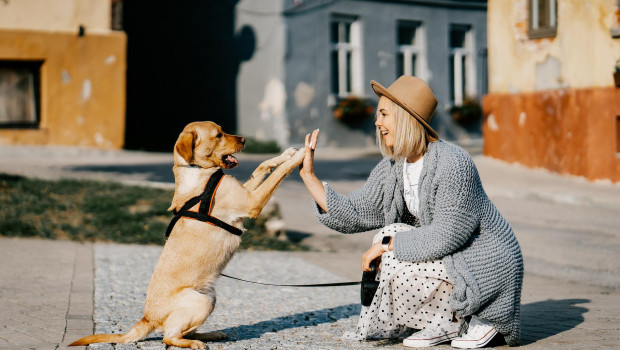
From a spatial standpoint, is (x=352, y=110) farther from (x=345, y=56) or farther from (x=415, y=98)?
(x=415, y=98)

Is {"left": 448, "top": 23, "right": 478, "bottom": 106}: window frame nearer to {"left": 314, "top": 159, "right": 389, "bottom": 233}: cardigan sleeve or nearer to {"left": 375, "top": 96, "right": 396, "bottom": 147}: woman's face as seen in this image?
{"left": 314, "top": 159, "right": 389, "bottom": 233}: cardigan sleeve

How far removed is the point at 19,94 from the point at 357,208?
14.5 m

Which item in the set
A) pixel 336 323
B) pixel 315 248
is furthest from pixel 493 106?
pixel 336 323

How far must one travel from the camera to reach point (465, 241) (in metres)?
4.50

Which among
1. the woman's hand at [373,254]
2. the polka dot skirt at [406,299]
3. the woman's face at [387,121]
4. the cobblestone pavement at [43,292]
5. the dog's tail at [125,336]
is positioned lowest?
the cobblestone pavement at [43,292]

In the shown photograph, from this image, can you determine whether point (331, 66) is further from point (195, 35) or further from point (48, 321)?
point (48, 321)

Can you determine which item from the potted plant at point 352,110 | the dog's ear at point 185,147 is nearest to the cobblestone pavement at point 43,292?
the dog's ear at point 185,147

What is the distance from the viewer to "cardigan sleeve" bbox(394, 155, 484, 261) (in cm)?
448

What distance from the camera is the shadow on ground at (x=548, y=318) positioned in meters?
5.16

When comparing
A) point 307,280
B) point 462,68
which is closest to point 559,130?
point 307,280

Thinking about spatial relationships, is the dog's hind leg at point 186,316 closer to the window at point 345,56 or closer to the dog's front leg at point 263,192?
the dog's front leg at point 263,192

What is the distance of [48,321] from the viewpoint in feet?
17.8

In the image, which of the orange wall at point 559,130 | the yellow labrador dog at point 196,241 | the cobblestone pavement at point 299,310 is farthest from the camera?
the orange wall at point 559,130

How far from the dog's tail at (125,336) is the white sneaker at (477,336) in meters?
1.80
